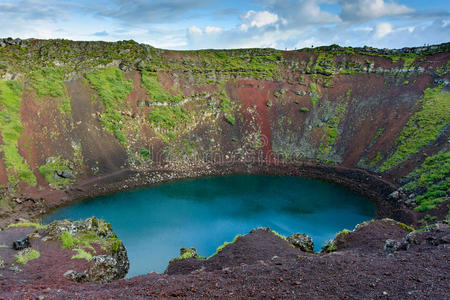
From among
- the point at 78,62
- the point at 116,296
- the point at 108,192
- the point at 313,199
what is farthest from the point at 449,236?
the point at 78,62

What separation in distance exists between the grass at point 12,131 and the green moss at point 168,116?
56.6ft

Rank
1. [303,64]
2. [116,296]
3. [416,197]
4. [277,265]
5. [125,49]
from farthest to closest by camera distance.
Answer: [303,64] < [125,49] < [416,197] < [277,265] < [116,296]

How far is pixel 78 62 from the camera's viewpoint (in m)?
48.3

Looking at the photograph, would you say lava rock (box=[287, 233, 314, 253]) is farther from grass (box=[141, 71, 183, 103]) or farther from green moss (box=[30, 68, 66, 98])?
green moss (box=[30, 68, 66, 98])

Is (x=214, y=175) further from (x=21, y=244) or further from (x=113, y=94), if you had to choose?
(x=21, y=244)

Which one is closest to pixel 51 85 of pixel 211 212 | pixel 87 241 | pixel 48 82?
pixel 48 82

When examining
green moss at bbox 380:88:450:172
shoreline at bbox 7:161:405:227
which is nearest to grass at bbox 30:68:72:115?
shoreline at bbox 7:161:405:227

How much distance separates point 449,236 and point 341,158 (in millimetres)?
29590

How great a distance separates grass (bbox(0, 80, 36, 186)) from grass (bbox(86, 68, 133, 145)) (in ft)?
33.3

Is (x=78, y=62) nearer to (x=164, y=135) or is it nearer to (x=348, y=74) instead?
(x=164, y=135)

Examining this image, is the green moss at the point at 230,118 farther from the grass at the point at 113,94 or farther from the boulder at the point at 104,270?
the boulder at the point at 104,270

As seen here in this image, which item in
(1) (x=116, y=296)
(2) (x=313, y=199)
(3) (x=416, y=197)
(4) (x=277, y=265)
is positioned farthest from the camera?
(2) (x=313, y=199)

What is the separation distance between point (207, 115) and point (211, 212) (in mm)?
20716

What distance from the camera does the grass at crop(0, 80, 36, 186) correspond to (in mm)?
33750
